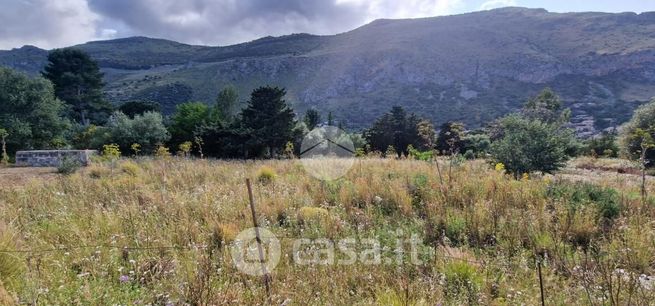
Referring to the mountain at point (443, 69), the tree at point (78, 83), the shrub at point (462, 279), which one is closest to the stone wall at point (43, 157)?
the shrub at point (462, 279)

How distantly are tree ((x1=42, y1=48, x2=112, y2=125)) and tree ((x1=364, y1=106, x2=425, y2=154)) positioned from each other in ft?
94.7

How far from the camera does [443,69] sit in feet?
342

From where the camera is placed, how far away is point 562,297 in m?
2.57

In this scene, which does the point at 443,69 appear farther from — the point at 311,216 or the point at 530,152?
the point at 311,216

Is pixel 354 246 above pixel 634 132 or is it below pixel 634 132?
above

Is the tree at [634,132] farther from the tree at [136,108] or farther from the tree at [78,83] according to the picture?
the tree at [78,83]

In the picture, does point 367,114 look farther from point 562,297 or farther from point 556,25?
point 556,25

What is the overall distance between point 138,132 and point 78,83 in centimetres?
2134

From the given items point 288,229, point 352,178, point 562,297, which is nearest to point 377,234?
point 288,229

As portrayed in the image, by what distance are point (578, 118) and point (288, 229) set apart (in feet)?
278

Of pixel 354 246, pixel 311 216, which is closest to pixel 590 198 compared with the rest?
pixel 354 246

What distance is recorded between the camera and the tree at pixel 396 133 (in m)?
31.5

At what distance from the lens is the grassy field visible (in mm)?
2588

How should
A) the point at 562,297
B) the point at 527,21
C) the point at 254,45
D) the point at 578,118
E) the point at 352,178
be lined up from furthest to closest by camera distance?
the point at 254,45 < the point at 527,21 < the point at 578,118 < the point at 352,178 < the point at 562,297
